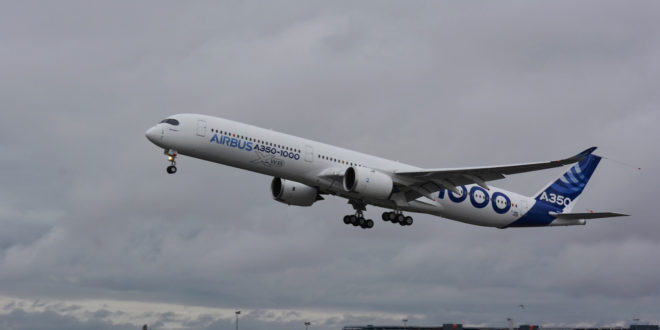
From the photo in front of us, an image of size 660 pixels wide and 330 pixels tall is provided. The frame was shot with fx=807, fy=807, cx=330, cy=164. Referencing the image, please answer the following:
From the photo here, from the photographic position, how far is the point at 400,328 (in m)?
114

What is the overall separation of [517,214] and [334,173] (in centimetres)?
1858

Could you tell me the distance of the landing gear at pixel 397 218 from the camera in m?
60.1

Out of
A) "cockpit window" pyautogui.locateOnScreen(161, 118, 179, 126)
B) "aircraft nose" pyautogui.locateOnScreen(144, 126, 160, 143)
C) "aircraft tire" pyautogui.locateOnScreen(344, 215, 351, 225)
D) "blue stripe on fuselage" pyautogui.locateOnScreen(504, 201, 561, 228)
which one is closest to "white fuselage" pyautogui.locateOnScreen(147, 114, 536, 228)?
"aircraft nose" pyautogui.locateOnScreen(144, 126, 160, 143)

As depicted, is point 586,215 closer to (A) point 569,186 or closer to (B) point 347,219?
(A) point 569,186

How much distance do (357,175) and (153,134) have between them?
44.9 ft

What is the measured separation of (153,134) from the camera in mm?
51562

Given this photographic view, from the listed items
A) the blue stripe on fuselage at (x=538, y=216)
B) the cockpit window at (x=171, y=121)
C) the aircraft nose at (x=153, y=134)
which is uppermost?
the cockpit window at (x=171, y=121)

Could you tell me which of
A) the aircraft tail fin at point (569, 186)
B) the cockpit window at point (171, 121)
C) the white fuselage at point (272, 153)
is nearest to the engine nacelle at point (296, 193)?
the white fuselage at point (272, 153)

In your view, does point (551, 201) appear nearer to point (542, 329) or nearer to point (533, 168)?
point (533, 168)

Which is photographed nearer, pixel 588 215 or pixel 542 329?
pixel 588 215

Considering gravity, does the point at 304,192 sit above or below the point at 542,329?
above

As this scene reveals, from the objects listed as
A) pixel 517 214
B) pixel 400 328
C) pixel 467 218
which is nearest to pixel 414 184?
pixel 467 218

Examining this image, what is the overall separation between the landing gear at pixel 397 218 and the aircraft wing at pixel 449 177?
1757mm

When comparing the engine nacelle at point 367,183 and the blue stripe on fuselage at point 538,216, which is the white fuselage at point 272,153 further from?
the blue stripe on fuselage at point 538,216
